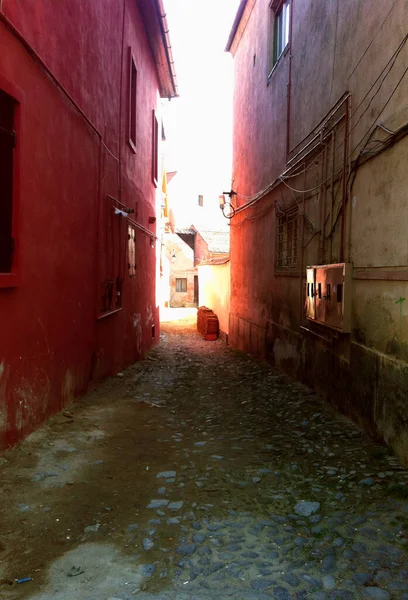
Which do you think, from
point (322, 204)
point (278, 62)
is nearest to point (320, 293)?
point (322, 204)

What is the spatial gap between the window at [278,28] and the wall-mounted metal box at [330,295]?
16.6 feet

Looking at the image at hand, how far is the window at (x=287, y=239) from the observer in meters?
7.34

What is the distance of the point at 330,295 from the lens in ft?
16.6

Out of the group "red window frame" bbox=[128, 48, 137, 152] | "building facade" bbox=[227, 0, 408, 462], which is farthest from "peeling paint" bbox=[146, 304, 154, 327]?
"red window frame" bbox=[128, 48, 137, 152]

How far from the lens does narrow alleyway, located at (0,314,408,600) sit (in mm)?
2275

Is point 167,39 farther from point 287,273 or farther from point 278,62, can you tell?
point 287,273

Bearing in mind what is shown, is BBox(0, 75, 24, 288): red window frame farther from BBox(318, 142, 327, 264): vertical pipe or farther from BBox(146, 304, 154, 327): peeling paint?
BBox(146, 304, 154, 327): peeling paint

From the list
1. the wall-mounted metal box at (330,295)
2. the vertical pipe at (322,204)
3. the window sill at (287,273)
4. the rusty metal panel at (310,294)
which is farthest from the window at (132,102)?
the wall-mounted metal box at (330,295)

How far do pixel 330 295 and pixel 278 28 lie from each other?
21.5 feet

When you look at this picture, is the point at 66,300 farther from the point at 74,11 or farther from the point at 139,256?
the point at 139,256

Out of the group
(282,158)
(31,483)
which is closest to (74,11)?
(282,158)

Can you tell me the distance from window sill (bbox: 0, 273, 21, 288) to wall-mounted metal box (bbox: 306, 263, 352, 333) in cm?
317

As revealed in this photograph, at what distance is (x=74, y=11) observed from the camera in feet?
16.1

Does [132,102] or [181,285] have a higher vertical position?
[132,102]
